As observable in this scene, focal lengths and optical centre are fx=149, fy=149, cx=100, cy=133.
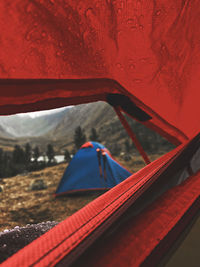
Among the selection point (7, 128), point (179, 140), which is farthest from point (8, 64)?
point (7, 128)

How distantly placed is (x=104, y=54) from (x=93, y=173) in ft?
8.41

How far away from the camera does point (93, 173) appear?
2949 millimetres

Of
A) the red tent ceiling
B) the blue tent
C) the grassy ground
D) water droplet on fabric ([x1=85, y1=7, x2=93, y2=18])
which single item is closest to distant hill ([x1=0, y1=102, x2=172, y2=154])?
the blue tent

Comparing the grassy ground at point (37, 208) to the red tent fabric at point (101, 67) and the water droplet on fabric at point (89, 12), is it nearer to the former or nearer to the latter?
the red tent fabric at point (101, 67)

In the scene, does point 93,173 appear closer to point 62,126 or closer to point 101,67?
point 101,67

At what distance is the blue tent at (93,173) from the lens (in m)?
2.85

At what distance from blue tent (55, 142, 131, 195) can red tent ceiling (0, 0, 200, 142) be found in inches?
81.5

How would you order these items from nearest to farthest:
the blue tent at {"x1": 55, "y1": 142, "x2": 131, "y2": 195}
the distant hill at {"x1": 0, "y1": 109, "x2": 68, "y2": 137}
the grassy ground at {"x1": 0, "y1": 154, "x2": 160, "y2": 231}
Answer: the grassy ground at {"x1": 0, "y1": 154, "x2": 160, "y2": 231} < the blue tent at {"x1": 55, "y1": 142, "x2": 131, "y2": 195} < the distant hill at {"x1": 0, "y1": 109, "x2": 68, "y2": 137}

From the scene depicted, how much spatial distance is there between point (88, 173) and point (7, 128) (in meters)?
76.5

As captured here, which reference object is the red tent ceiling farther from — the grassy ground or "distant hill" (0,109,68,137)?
"distant hill" (0,109,68,137)

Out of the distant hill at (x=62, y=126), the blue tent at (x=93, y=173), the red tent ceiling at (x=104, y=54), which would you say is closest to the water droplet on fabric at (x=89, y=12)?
the red tent ceiling at (x=104, y=54)

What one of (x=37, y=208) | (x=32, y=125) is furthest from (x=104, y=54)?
(x=32, y=125)

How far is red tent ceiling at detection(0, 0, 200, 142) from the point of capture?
502mm

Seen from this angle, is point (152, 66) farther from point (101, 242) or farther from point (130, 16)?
point (101, 242)
